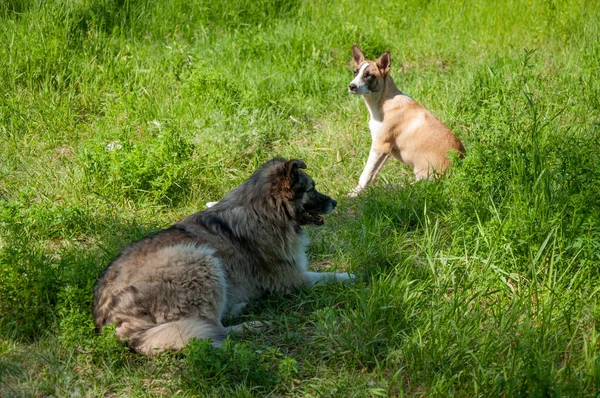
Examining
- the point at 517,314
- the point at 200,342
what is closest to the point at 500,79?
the point at 517,314

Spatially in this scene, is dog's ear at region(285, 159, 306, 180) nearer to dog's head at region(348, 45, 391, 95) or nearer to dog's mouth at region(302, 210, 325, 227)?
dog's mouth at region(302, 210, 325, 227)

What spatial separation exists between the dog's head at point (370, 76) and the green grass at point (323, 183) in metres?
0.60

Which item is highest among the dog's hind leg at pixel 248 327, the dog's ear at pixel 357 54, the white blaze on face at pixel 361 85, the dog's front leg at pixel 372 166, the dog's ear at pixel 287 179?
the dog's ear at pixel 357 54

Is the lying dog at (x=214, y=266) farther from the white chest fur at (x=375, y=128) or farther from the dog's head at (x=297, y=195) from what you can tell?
the white chest fur at (x=375, y=128)

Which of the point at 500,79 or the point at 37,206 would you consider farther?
the point at 500,79

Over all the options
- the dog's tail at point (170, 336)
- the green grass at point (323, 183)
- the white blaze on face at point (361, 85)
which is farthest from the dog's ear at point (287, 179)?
the white blaze on face at point (361, 85)

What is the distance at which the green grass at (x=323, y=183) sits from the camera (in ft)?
11.7

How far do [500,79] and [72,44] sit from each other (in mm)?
4769

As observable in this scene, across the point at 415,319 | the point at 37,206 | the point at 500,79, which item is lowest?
the point at 37,206

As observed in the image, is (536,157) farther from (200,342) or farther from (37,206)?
(37,206)

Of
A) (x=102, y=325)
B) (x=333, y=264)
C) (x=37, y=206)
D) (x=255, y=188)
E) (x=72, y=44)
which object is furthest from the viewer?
(x=72, y=44)

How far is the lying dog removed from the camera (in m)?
3.75

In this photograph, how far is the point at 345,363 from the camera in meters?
3.65

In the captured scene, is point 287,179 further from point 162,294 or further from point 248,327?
point 162,294
